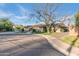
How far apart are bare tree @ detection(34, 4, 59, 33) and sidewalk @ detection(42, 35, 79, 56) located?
111 mm

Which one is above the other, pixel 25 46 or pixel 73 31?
pixel 73 31

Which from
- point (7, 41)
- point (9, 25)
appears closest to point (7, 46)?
point (7, 41)

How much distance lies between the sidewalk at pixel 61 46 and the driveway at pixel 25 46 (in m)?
0.04

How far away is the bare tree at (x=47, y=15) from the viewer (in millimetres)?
3207

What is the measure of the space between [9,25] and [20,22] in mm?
140

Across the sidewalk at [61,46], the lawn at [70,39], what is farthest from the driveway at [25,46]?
the lawn at [70,39]

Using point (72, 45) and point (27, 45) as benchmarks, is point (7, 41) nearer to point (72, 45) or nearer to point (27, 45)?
point (27, 45)

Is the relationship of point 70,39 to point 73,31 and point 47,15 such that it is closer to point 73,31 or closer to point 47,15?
point 73,31

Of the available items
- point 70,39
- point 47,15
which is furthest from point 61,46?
point 47,15

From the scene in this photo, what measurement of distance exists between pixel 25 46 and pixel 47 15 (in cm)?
47

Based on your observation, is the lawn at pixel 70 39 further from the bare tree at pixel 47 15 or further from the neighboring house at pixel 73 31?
the bare tree at pixel 47 15

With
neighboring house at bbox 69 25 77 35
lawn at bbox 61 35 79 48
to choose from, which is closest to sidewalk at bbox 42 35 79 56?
lawn at bbox 61 35 79 48

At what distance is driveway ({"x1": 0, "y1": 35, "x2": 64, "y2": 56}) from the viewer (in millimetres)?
3170

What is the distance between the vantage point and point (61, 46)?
125 inches
